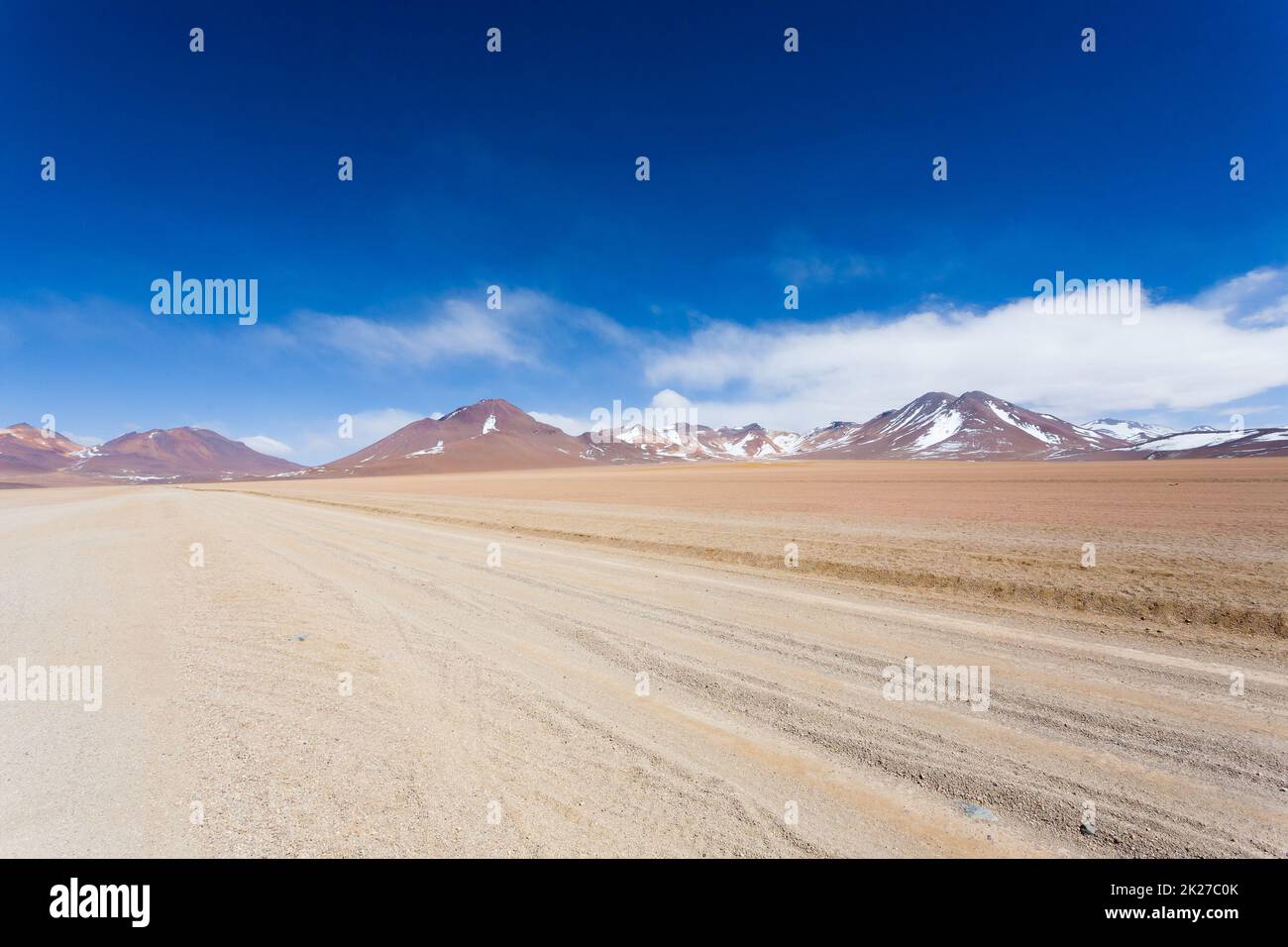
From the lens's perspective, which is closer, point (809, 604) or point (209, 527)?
point (809, 604)

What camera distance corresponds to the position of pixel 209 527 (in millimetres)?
24422

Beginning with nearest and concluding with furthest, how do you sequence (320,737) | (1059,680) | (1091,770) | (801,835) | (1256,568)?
1. (801,835)
2. (1091,770)
3. (320,737)
4. (1059,680)
5. (1256,568)

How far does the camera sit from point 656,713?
570 cm

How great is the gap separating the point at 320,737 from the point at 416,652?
8.18ft

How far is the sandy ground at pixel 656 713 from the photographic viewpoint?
12.6 feet

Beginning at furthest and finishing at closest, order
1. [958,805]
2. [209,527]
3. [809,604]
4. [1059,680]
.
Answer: [209,527] < [809,604] < [1059,680] < [958,805]

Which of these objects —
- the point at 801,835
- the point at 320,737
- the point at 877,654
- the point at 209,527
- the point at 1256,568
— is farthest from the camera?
the point at 209,527

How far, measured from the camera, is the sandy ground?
3.85 meters

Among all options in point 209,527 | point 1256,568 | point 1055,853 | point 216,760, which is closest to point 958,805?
point 1055,853

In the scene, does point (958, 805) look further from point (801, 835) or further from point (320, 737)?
point (320, 737)
